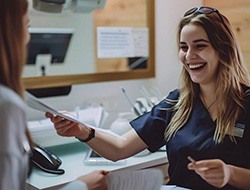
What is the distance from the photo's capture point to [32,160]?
1.50 metres

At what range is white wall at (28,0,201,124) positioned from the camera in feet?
6.95

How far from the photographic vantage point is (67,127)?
1.41 meters

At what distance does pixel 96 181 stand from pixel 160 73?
1366 mm

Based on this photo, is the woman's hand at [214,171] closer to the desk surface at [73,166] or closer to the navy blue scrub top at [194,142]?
the navy blue scrub top at [194,142]

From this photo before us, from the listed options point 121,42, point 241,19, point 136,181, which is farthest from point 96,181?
point 241,19

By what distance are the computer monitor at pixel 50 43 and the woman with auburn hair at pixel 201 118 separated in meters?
0.61

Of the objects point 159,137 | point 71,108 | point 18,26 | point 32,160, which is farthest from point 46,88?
point 18,26

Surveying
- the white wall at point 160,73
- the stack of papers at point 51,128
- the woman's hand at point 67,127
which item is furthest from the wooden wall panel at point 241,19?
the woman's hand at point 67,127

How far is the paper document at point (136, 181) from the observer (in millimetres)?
1127

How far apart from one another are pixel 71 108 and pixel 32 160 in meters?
0.55

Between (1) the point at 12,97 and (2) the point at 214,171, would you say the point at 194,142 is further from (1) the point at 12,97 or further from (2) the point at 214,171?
(1) the point at 12,97

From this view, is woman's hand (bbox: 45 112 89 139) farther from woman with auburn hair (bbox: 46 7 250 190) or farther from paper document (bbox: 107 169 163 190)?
paper document (bbox: 107 169 163 190)

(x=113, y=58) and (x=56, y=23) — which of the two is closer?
(x=56, y=23)

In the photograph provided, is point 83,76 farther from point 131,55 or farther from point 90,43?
point 131,55
